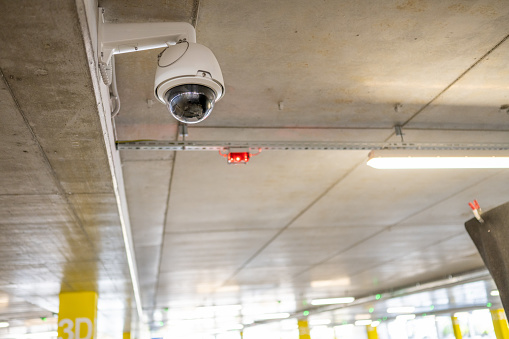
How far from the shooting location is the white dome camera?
229 cm

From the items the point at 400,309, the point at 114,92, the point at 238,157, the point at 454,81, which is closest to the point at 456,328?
the point at 400,309

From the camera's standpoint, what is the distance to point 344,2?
2752 mm

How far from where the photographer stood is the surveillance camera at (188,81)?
2277 mm

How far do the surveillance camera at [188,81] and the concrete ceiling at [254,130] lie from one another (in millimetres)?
376

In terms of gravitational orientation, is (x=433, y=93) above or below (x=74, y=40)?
above

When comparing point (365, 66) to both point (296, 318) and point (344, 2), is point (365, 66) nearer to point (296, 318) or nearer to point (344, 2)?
point (344, 2)

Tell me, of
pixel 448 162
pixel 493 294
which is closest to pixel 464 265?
pixel 493 294

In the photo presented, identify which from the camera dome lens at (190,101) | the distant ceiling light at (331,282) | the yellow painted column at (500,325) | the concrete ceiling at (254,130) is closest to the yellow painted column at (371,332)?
the yellow painted column at (500,325)

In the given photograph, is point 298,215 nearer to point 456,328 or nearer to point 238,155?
point 238,155

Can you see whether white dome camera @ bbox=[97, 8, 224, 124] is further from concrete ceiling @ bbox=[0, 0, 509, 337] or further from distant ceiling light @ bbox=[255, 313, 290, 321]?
distant ceiling light @ bbox=[255, 313, 290, 321]

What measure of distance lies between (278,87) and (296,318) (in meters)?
16.4

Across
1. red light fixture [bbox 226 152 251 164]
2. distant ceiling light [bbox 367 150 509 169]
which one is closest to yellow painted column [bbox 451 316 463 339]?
distant ceiling light [bbox 367 150 509 169]

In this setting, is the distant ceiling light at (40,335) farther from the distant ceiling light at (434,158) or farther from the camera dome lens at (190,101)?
the camera dome lens at (190,101)

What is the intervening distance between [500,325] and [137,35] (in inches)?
775
